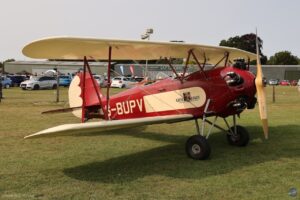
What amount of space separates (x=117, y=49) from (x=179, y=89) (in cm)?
165

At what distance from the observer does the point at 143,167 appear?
279 inches

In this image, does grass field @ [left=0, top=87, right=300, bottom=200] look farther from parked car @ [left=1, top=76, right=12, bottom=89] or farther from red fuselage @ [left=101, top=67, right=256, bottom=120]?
parked car @ [left=1, top=76, right=12, bottom=89]

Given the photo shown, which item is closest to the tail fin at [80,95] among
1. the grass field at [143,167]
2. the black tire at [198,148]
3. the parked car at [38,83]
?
the grass field at [143,167]

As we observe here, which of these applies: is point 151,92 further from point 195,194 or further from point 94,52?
point 195,194

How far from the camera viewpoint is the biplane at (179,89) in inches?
290

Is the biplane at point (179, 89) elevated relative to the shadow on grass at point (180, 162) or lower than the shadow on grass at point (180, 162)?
elevated

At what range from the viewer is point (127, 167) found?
7.07m

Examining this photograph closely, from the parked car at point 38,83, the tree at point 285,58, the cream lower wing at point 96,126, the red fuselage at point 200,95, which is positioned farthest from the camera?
the tree at point 285,58

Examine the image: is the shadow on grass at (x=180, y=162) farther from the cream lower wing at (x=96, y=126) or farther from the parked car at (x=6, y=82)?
the parked car at (x=6, y=82)

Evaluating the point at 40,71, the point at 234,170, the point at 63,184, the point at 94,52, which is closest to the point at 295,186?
the point at 234,170

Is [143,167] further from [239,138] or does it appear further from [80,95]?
[80,95]

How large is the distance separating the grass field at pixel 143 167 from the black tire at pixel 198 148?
0.17 m

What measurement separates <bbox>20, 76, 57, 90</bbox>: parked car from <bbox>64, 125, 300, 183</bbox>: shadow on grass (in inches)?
1366

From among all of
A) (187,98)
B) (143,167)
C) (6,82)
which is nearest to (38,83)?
(6,82)
